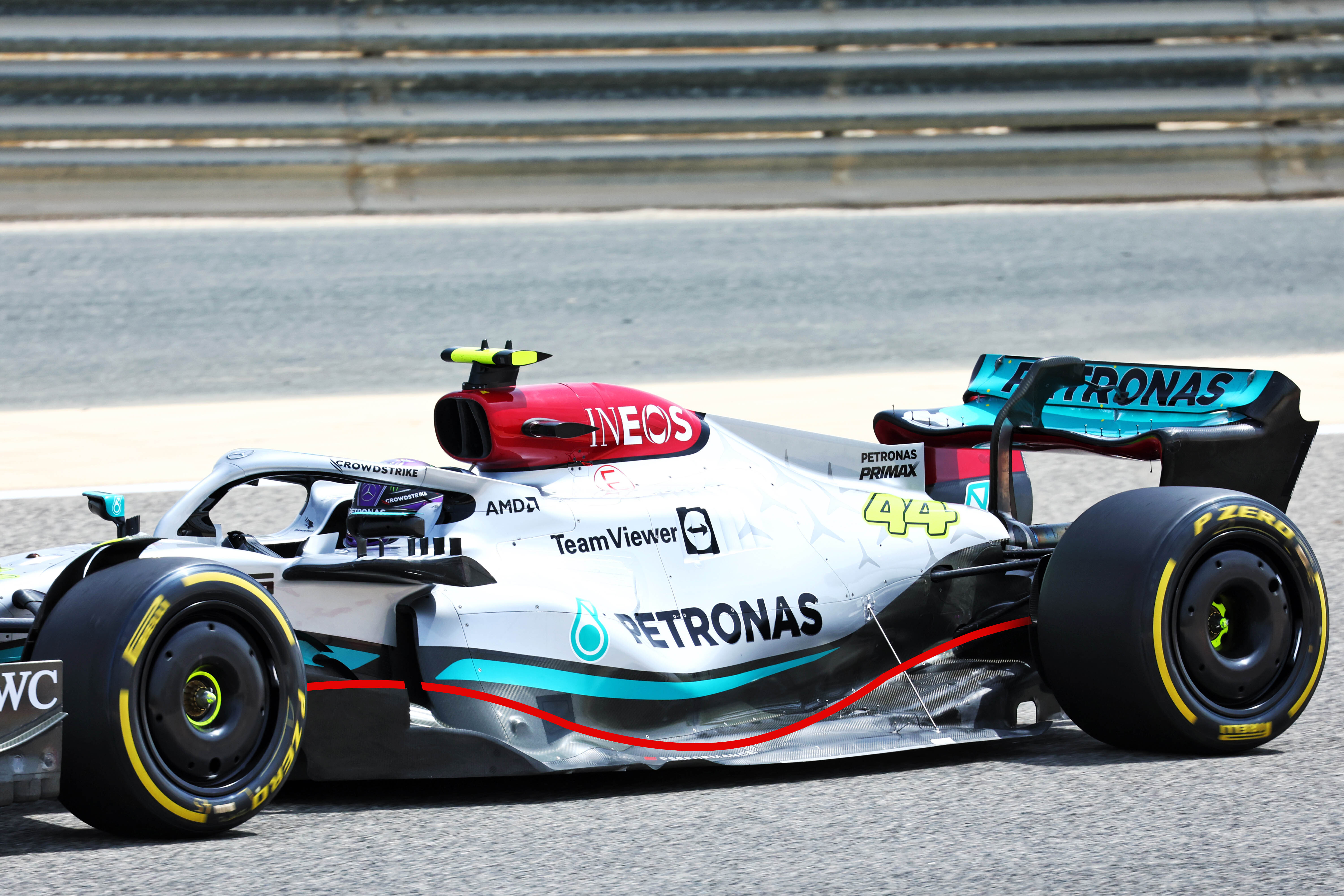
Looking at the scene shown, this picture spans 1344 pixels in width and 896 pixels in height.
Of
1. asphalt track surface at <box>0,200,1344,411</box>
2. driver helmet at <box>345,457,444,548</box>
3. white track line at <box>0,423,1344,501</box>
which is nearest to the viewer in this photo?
driver helmet at <box>345,457,444,548</box>

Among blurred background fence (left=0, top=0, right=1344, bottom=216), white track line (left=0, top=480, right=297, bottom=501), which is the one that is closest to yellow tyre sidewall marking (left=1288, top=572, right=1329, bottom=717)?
white track line (left=0, top=480, right=297, bottom=501)

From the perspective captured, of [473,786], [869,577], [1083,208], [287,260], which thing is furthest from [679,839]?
[1083,208]

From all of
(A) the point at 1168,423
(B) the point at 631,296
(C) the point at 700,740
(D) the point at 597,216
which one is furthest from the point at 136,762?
(D) the point at 597,216

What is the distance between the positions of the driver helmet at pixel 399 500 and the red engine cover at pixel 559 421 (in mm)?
182

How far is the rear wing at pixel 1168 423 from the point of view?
5.48 m

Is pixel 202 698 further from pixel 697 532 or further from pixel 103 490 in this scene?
pixel 103 490

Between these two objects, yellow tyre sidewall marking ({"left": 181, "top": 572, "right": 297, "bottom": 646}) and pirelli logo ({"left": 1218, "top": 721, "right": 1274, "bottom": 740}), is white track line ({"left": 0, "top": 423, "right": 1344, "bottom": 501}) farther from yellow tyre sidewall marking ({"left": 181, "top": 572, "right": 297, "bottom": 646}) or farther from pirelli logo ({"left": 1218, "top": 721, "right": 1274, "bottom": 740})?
yellow tyre sidewall marking ({"left": 181, "top": 572, "right": 297, "bottom": 646})

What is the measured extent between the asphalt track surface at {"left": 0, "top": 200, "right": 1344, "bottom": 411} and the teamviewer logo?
17.7 ft

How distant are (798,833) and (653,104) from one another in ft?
28.0

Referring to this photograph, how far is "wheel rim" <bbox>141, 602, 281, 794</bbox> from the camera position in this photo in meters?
3.98

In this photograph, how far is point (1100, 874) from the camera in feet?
12.3

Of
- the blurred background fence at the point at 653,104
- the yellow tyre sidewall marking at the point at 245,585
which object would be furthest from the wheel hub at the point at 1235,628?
the blurred background fence at the point at 653,104

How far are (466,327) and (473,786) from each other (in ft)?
20.6

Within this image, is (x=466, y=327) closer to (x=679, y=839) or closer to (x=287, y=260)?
(x=287, y=260)
